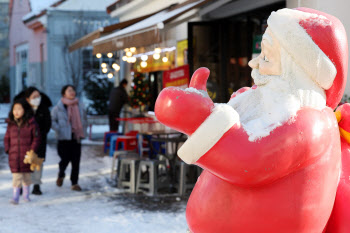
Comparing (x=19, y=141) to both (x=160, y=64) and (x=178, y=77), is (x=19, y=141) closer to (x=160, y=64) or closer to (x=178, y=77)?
(x=178, y=77)

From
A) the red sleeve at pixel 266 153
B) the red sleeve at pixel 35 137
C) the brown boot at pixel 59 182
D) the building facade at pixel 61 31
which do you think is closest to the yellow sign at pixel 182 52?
the brown boot at pixel 59 182

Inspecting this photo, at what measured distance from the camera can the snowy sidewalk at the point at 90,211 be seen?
17.6 feet

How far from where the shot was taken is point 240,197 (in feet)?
6.65

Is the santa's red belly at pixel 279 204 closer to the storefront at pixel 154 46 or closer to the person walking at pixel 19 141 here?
the person walking at pixel 19 141

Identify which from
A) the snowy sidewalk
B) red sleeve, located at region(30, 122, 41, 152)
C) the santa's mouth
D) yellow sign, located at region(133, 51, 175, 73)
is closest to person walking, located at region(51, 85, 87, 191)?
the snowy sidewalk

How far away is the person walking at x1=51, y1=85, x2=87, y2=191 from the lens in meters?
7.25

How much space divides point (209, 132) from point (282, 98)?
1.27ft

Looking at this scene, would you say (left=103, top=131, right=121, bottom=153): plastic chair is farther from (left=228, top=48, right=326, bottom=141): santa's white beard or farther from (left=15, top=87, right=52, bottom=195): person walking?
(left=228, top=48, right=326, bottom=141): santa's white beard

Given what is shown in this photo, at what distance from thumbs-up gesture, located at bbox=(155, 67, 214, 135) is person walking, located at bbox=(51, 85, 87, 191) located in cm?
555

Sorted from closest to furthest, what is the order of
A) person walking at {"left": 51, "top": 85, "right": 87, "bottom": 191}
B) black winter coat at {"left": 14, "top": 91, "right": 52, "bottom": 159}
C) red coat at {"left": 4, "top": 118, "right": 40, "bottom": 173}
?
1. red coat at {"left": 4, "top": 118, "right": 40, "bottom": 173}
2. black winter coat at {"left": 14, "top": 91, "right": 52, "bottom": 159}
3. person walking at {"left": 51, "top": 85, "right": 87, "bottom": 191}

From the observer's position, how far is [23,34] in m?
24.6

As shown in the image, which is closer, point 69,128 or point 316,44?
point 316,44

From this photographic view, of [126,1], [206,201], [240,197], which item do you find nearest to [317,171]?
[240,197]

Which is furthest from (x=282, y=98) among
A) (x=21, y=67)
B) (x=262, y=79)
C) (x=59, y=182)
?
(x=21, y=67)
